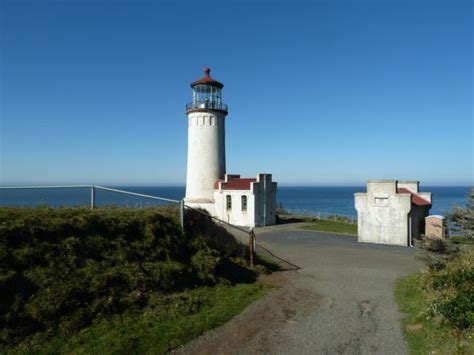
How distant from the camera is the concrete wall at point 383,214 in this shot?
782 inches

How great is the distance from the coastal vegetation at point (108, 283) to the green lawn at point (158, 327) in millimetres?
19

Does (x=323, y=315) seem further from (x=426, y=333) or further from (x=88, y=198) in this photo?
(x=88, y=198)

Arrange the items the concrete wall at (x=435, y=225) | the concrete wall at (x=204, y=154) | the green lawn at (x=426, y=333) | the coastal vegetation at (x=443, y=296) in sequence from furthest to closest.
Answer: the concrete wall at (x=204, y=154), the concrete wall at (x=435, y=225), the coastal vegetation at (x=443, y=296), the green lawn at (x=426, y=333)

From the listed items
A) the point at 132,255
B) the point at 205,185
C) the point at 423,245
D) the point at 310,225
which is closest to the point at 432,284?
the point at 423,245

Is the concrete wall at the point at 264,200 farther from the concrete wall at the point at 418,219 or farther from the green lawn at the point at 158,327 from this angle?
the green lawn at the point at 158,327

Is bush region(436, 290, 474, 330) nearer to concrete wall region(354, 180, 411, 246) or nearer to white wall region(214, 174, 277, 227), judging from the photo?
concrete wall region(354, 180, 411, 246)

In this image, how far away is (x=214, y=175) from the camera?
29844mm

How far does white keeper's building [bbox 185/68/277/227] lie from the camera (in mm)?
28672

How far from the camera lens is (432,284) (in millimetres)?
10188

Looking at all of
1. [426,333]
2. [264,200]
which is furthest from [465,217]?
[264,200]

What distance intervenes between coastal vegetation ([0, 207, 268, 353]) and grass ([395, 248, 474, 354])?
3.75 meters

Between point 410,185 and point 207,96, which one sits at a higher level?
point 207,96

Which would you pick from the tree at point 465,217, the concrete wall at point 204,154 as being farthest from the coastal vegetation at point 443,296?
the concrete wall at point 204,154

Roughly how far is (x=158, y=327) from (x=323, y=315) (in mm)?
3842
